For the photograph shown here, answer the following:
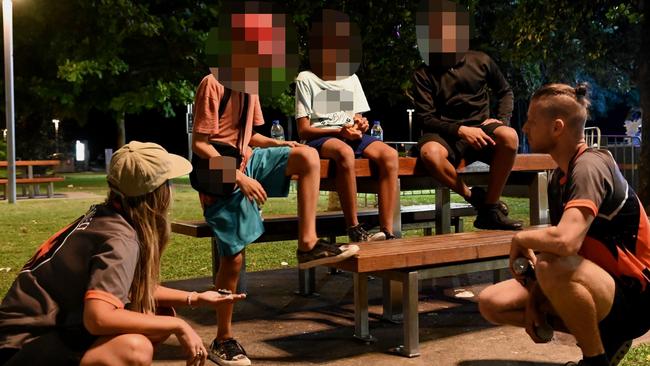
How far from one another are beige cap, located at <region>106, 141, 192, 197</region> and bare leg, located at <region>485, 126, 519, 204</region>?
2592mm

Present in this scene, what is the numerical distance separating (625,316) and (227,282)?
1924 mm

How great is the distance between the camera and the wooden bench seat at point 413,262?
11.9 ft

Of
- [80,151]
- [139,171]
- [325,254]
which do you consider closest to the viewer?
[139,171]

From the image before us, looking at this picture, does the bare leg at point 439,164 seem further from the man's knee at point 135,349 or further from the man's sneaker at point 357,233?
the man's knee at point 135,349

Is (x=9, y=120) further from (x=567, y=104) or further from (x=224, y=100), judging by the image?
(x=567, y=104)

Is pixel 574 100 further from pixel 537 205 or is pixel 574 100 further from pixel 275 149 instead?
pixel 537 205

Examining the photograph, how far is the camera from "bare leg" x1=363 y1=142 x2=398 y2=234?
173 inches

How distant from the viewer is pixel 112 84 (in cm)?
2131

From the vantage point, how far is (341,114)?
4.67 meters

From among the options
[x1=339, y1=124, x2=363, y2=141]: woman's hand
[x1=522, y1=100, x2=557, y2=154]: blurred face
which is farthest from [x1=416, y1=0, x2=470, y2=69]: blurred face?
[x1=522, y1=100, x2=557, y2=154]: blurred face

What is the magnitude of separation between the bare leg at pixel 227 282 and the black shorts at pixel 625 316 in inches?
70.4

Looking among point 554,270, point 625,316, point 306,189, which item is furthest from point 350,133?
point 625,316

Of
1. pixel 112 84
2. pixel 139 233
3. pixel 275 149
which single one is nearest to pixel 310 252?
pixel 275 149

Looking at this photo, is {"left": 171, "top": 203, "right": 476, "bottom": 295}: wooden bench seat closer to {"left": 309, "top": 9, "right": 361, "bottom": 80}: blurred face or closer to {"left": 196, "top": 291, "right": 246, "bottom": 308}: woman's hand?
{"left": 309, "top": 9, "right": 361, "bottom": 80}: blurred face
